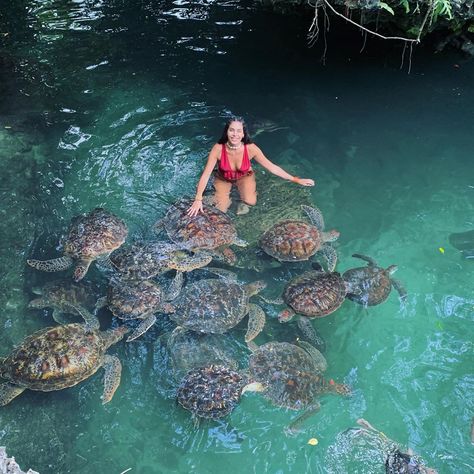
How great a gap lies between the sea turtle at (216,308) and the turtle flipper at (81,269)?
1.34 metres

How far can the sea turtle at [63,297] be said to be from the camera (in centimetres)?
520

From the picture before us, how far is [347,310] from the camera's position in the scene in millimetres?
5461

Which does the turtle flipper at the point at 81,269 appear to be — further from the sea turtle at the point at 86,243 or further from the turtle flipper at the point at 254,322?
the turtle flipper at the point at 254,322

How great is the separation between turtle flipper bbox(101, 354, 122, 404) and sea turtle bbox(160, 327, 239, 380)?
1.74 ft

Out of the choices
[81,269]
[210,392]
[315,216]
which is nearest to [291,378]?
[210,392]

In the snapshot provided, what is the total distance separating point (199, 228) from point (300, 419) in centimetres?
256

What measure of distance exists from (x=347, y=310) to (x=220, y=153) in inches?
101

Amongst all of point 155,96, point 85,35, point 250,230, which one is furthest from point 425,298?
point 85,35

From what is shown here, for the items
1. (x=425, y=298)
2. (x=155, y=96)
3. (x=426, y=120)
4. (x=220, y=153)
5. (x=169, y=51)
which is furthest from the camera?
(x=169, y=51)

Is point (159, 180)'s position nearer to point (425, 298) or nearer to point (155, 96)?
point (155, 96)

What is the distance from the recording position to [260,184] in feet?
23.5

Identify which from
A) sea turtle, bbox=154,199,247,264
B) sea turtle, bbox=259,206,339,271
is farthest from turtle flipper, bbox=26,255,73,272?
sea turtle, bbox=259,206,339,271

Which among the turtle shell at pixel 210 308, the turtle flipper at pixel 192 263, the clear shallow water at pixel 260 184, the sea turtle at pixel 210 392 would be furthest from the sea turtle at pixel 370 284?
the sea turtle at pixel 210 392

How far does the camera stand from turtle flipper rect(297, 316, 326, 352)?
509cm
